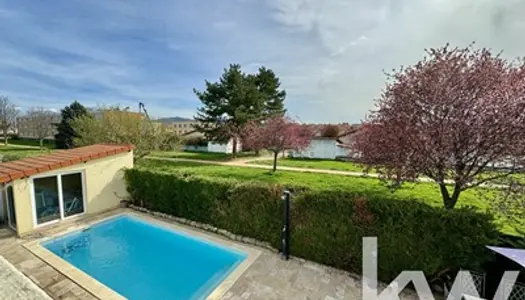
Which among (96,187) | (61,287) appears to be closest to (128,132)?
(96,187)

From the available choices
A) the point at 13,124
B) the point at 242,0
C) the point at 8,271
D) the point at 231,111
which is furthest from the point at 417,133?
the point at 13,124

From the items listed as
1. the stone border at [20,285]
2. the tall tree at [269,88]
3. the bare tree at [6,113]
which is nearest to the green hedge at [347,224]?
the stone border at [20,285]

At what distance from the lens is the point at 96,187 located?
1177 cm

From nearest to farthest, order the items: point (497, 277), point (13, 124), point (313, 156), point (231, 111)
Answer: point (497, 277), point (231, 111), point (313, 156), point (13, 124)

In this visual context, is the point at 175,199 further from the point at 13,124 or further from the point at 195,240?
the point at 13,124

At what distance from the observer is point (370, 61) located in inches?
515

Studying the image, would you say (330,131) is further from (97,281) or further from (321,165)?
(97,281)

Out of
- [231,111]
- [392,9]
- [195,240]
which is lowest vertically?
[195,240]

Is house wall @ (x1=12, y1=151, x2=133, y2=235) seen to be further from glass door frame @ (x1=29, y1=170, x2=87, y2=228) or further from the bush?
the bush

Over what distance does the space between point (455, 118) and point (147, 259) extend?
10.0m

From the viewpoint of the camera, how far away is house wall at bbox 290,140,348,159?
35000 mm

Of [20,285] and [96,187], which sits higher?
[96,187]

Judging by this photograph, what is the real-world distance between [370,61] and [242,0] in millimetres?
7017

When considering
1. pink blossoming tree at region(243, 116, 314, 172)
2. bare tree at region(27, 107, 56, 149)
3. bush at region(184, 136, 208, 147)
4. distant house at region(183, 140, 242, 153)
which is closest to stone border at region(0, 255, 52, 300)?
pink blossoming tree at region(243, 116, 314, 172)
